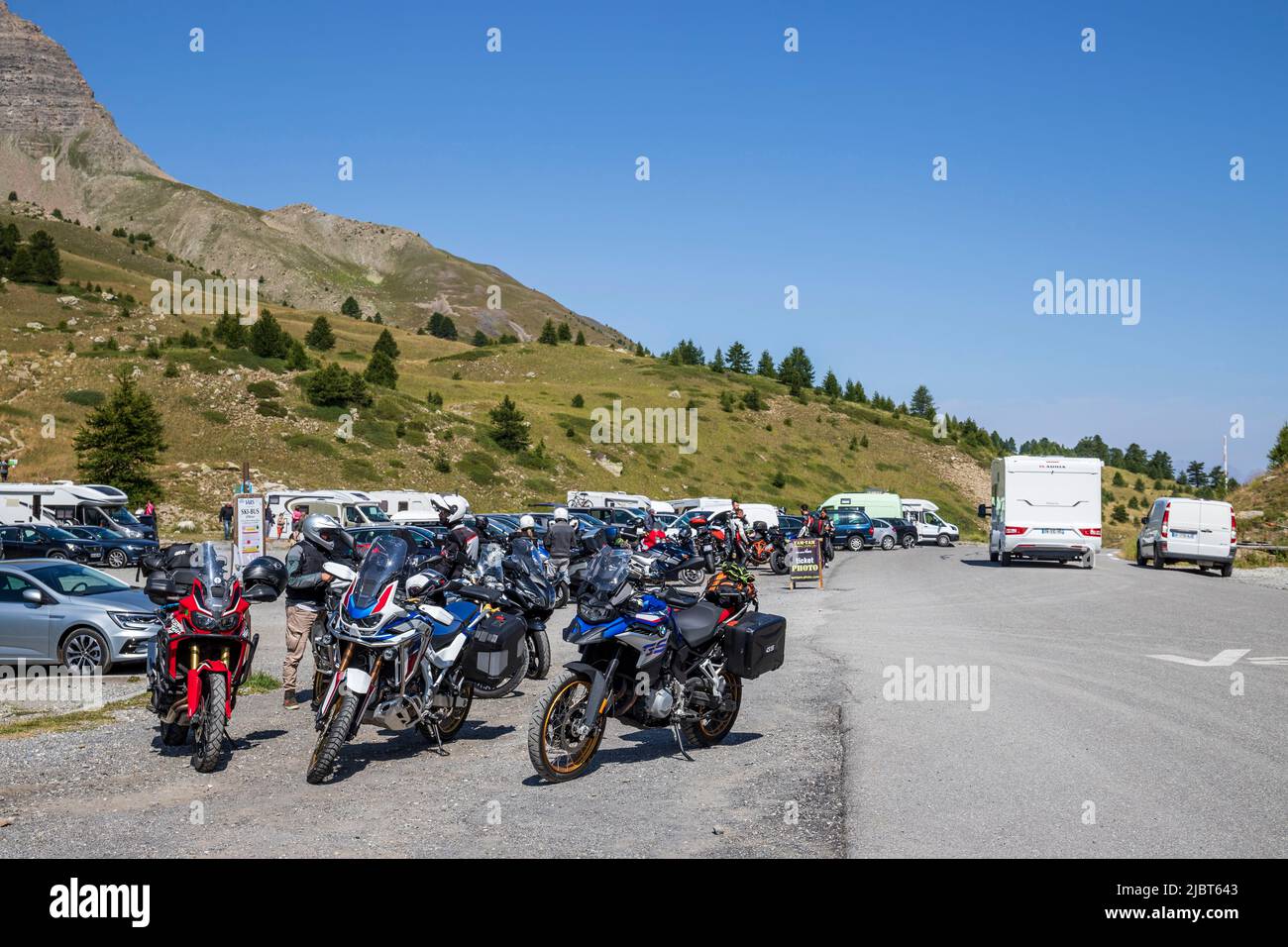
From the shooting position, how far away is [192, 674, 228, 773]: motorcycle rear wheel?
26.6ft

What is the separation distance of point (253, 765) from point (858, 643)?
9488mm

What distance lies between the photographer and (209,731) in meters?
8.12

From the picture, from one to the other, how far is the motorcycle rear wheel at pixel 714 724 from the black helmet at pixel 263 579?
3685 millimetres

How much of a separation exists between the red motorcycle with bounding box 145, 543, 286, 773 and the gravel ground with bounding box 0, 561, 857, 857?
307 mm

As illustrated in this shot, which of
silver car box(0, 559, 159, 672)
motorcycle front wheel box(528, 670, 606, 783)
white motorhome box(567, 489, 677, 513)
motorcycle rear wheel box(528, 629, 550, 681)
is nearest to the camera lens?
motorcycle front wheel box(528, 670, 606, 783)

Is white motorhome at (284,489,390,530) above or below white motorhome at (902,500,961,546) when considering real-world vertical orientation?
above

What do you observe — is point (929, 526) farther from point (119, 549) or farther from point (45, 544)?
point (45, 544)

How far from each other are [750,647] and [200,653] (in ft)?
13.4

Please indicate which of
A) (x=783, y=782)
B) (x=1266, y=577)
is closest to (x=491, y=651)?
(x=783, y=782)

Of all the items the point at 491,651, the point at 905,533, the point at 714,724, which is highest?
the point at 491,651

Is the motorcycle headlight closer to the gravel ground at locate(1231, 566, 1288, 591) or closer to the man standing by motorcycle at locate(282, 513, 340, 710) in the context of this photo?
the man standing by motorcycle at locate(282, 513, 340, 710)

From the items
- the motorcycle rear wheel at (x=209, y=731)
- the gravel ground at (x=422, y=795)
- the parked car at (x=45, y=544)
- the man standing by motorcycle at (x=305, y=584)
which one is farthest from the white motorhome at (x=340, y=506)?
the motorcycle rear wheel at (x=209, y=731)
